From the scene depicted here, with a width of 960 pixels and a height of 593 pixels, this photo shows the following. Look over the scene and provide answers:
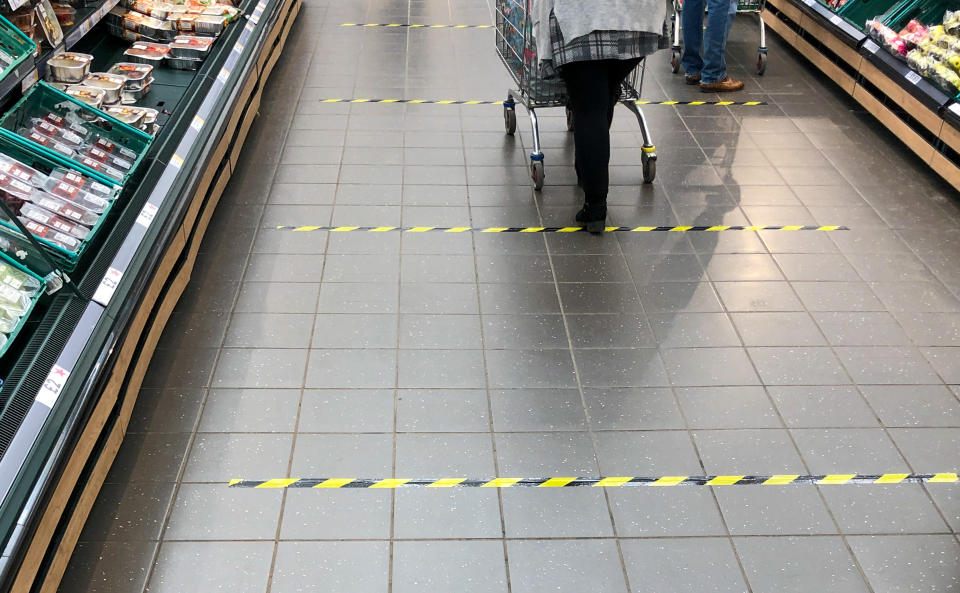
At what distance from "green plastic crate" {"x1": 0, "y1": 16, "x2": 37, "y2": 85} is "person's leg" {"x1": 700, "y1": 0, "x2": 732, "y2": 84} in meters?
4.56

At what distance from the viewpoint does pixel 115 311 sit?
3.12 m

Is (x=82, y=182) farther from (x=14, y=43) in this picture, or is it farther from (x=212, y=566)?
(x=212, y=566)

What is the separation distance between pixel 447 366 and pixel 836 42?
15.1 feet

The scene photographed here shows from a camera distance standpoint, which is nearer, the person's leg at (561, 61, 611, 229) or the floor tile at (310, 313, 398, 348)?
the floor tile at (310, 313, 398, 348)

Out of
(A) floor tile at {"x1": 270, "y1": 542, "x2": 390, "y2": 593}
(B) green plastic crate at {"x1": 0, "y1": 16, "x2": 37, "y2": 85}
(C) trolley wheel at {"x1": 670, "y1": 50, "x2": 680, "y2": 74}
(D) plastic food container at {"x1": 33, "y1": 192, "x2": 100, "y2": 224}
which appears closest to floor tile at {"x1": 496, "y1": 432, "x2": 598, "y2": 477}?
(A) floor tile at {"x1": 270, "y1": 542, "x2": 390, "y2": 593}

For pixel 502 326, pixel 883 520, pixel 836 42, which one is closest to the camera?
pixel 883 520

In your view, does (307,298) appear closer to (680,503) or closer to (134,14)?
(680,503)

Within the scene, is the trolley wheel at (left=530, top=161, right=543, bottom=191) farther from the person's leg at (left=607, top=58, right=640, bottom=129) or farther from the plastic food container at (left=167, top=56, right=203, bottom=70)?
the plastic food container at (left=167, top=56, right=203, bottom=70)

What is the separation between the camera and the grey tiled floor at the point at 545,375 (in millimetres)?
2869

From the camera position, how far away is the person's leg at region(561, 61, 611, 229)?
4449mm

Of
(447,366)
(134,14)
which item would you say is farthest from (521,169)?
(134,14)

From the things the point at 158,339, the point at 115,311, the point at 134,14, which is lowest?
the point at 158,339

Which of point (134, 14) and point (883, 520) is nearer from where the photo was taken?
point (883, 520)

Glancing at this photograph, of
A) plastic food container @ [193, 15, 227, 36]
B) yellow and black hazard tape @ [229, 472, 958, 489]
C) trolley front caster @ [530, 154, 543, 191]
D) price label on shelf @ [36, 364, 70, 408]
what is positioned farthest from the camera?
plastic food container @ [193, 15, 227, 36]
